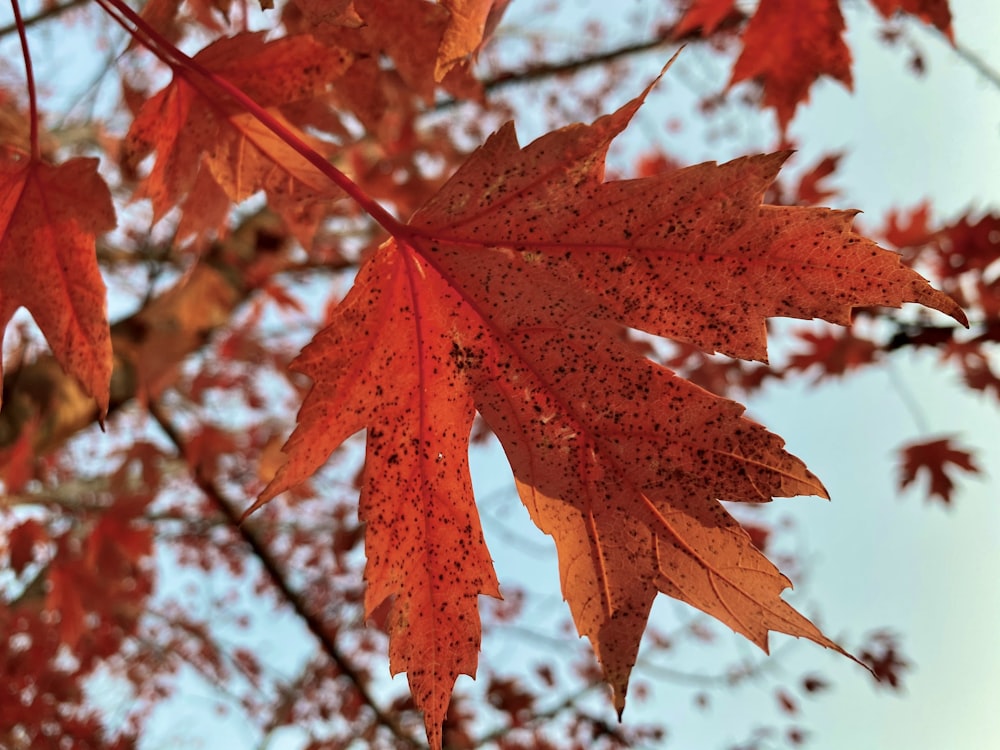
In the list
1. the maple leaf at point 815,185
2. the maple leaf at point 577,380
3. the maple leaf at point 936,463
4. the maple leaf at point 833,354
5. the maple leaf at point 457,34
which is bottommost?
the maple leaf at point 577,380

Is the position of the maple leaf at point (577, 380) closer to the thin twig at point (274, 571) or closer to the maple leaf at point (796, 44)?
the maple leaf at point (796, 44)

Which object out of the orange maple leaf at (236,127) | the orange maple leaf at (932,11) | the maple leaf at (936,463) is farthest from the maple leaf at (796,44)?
the maple leaf at (936,463)

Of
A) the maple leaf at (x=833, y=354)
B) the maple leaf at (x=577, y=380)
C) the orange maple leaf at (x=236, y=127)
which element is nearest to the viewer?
the maple leaf at (x=577, y=380)

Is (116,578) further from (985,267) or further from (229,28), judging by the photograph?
(985,267)

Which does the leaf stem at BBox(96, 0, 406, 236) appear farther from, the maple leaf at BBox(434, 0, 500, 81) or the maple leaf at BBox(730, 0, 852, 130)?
the maple leaf at BBox(730, 0, 852, 130)

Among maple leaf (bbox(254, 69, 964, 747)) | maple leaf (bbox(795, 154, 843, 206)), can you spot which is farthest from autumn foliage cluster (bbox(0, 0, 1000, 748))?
maple leaf (bbox(795, 154, 843, 206))

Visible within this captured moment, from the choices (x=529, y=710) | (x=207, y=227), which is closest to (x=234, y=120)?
(x=207, y=227)
